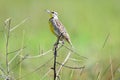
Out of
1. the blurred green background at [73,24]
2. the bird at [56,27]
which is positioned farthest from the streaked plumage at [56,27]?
the blurred green background at [73,24]

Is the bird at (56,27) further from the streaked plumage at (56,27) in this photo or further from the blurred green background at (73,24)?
the blurred green background at (73,24)

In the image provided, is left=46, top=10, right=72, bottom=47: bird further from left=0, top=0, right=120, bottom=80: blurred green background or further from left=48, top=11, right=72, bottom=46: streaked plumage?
left=0, top=0, right=120, bottom=80: blurred green background

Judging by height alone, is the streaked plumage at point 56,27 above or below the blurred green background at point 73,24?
above

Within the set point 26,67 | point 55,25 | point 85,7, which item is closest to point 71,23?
point 85,7

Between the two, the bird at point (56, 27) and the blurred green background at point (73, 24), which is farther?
the blurred green background at point (73, 24)

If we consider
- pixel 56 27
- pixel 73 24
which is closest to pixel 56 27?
pixel 56 27

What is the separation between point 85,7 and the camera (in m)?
14.4

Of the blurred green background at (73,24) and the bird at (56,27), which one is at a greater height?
→ the bird at (56,27)

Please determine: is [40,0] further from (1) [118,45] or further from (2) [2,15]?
(1) [118,45]

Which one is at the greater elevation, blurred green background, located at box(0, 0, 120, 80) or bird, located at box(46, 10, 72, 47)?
bird, located at box(46, 10, 72, 47)

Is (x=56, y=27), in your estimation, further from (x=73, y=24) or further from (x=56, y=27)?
(x=73, y=24)

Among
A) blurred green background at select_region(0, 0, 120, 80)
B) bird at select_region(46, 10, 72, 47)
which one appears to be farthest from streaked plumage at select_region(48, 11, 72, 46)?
blurred green background at select_region(0, 0, 120, 80)

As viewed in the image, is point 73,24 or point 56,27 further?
point 73,24

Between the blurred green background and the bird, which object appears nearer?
the bird
